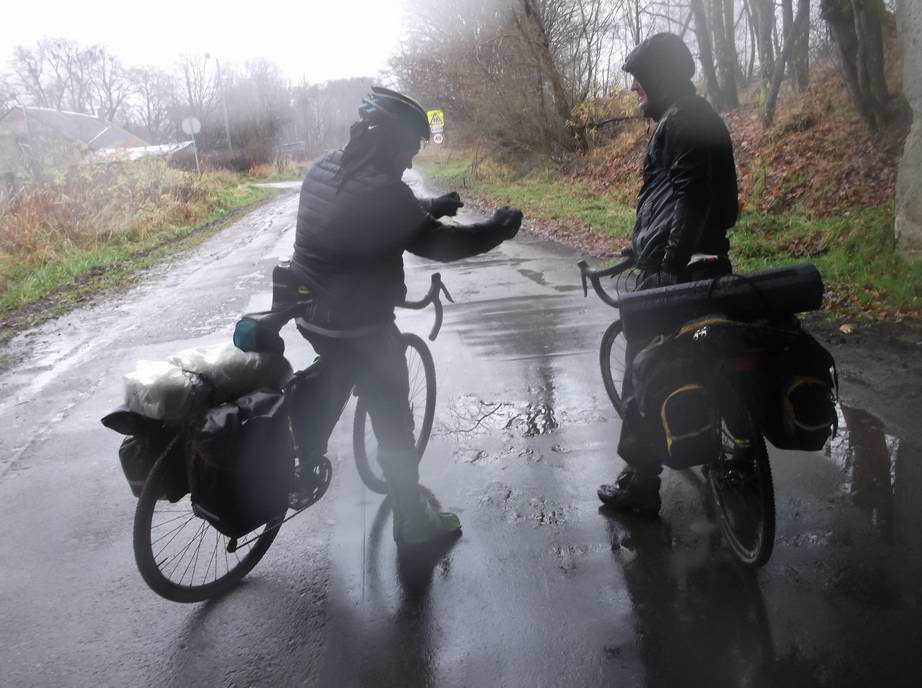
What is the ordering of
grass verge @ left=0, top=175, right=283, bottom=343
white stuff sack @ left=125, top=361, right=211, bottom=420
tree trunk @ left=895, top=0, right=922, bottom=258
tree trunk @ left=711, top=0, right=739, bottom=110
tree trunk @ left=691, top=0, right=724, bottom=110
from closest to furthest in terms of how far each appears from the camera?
white stuff sack @ left=125, top=361, right=211, bottom=420, tree trunk @ left=895, top=0, right=922, bottom=258, grass verge @ left=0, top=175, right=283, bottom=343, tree trunk @ left=691, top=0, right=724, bottom=110, tree trunk @ left=711, top=0, right=739, bottom=110

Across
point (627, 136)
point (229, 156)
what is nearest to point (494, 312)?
point (627, 136)

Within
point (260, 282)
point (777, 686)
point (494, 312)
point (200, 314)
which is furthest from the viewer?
point (260, 282)

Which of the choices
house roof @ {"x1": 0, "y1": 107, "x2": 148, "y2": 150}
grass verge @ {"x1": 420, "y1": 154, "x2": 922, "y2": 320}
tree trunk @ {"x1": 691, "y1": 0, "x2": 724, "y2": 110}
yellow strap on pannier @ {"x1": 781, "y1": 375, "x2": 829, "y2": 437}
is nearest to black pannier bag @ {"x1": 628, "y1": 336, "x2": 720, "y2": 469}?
yellow strap on pannier @ {"x1": 781, "y1": 375, "x2": 829, "y2": 437}

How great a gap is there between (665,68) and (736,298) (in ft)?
3.92

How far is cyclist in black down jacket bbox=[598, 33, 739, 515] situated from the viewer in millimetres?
3178

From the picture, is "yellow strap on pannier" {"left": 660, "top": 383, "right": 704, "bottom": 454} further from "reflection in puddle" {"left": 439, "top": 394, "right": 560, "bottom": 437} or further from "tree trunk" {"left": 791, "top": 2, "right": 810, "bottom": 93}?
"tree trunk" {"left": 791, "top": 2, "right": 810, "bottom": 93}

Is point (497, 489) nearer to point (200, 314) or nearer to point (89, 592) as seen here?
point (89, 592)

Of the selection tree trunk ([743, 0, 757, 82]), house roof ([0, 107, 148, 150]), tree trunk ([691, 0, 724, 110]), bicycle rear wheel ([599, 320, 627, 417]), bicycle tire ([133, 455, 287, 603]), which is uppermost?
house roof ([0, 107, 148, 150])

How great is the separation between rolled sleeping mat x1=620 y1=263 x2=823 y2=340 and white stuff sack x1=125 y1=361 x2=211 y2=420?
1.73 meters

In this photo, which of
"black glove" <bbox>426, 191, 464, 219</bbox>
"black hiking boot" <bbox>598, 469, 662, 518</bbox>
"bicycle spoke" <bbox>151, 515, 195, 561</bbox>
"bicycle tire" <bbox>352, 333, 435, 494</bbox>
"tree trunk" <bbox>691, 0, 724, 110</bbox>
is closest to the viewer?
"bicycle spoke" <bbox>151, 515, 195, 561</bbox>

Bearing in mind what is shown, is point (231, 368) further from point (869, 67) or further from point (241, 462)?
point (869, 67)

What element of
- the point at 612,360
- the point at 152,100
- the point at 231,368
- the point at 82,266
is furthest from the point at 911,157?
the point at 152,100

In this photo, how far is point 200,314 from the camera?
350 inches

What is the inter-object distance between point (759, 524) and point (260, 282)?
355 inches
